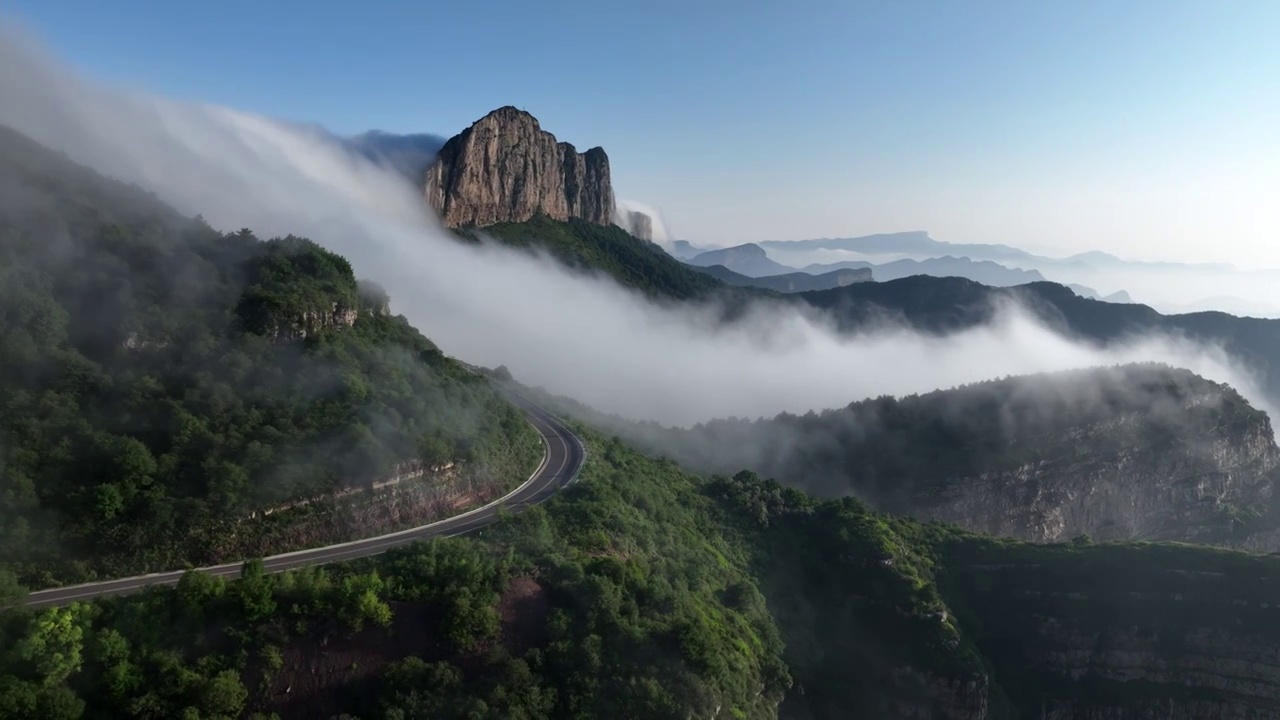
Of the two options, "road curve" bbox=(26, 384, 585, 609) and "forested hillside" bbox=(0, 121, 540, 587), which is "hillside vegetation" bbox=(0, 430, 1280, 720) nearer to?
"road curve" bbox=(26, 384, 585, 609)

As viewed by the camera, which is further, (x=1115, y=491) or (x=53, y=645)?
(x=1115, y=491)

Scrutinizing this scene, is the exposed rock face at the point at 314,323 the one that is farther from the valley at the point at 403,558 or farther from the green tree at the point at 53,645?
the green tree at the point at 53,645

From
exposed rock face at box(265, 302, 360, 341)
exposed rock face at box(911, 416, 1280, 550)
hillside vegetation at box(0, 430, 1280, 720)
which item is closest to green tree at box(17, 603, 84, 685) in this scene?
hillside vegetation at box(0, 430, 1280, 720)

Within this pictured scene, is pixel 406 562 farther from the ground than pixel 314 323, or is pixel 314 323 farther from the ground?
pixel 314 323

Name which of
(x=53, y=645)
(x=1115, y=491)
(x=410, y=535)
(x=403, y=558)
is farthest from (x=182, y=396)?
(x=1115, y=491)

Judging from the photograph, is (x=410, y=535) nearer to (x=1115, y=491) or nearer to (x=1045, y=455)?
(x=1045, y=455)

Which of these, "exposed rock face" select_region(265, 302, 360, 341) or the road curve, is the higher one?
"exposed rock face" select_region(265, 302, 360, 341)
